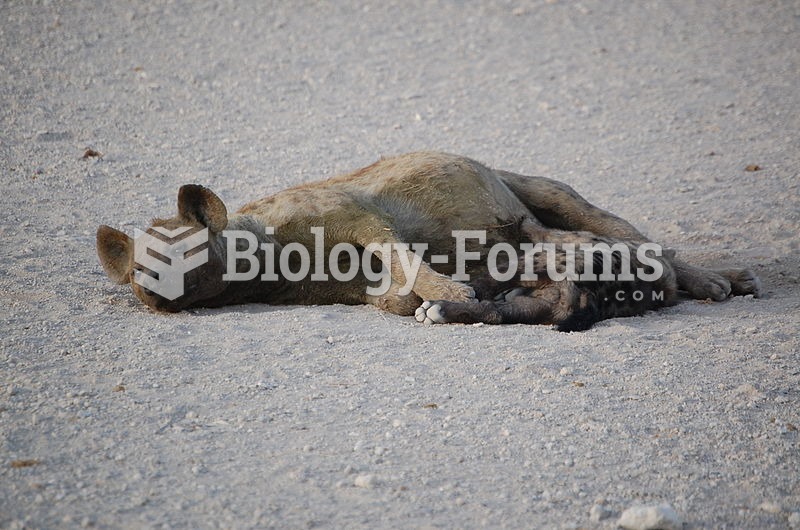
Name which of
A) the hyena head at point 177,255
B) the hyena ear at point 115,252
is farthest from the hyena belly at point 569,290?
the hyena ear at point 115,252

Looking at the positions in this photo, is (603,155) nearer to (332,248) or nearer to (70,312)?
(332,248)

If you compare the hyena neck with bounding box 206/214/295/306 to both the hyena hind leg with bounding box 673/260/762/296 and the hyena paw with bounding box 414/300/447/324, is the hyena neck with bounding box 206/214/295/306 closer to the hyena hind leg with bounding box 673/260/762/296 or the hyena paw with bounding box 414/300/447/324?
the hyena paw with bounding box 414/300/447/324

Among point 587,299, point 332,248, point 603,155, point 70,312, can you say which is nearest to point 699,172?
point 603,155

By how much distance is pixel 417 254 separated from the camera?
16.9 ft

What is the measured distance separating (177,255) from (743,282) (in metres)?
3.07

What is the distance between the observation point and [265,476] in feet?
10.3

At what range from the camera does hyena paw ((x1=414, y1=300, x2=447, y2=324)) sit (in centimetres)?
462

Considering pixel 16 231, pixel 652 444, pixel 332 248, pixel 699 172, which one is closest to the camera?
pixel 652 444

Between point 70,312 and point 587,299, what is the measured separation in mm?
2473

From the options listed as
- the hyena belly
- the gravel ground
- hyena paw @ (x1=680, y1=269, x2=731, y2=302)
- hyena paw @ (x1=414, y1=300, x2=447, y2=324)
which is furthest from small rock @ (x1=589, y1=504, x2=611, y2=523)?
hyena paw @ (x1=680, y1=269, x2=731, y2=302)

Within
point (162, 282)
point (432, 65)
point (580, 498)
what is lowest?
point (580, 498)

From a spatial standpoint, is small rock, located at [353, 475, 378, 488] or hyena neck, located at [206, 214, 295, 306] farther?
hyena neck, located at [206, 214, 295, 306]

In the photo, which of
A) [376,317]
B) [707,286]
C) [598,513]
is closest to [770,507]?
[598,513]

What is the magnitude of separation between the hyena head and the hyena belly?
108 cm
